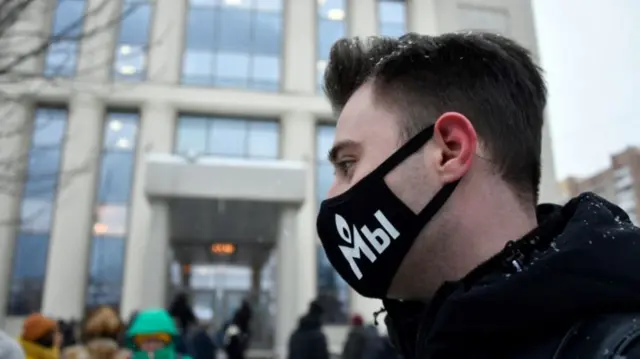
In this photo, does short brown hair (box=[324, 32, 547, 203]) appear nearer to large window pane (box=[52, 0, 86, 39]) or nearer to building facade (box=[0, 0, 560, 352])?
large window pane (box=[52, 0, 86, 39])

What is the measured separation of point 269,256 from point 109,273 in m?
5.68

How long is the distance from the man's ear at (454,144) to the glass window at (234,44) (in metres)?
20.8

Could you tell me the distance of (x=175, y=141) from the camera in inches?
827

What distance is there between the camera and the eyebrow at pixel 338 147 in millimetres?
1340

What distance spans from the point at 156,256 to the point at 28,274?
776cm

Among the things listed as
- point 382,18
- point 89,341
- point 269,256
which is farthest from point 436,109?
point 382,18

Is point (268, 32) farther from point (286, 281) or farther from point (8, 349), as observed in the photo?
point (8, 349)

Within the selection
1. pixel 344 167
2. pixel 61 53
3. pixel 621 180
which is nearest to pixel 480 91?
pixel 344 167

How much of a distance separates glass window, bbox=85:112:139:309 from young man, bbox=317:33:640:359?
761 inches

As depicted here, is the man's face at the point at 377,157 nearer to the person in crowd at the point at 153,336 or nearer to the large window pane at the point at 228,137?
the person in crowd at the point at 153,336

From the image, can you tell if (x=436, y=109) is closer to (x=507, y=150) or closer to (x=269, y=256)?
(x=507, y=150)

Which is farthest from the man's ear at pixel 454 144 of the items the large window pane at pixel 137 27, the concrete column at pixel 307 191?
the large window pane at pixel 137 27

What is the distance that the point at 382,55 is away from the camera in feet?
4.83

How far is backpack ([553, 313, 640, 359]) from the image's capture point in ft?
2.65
